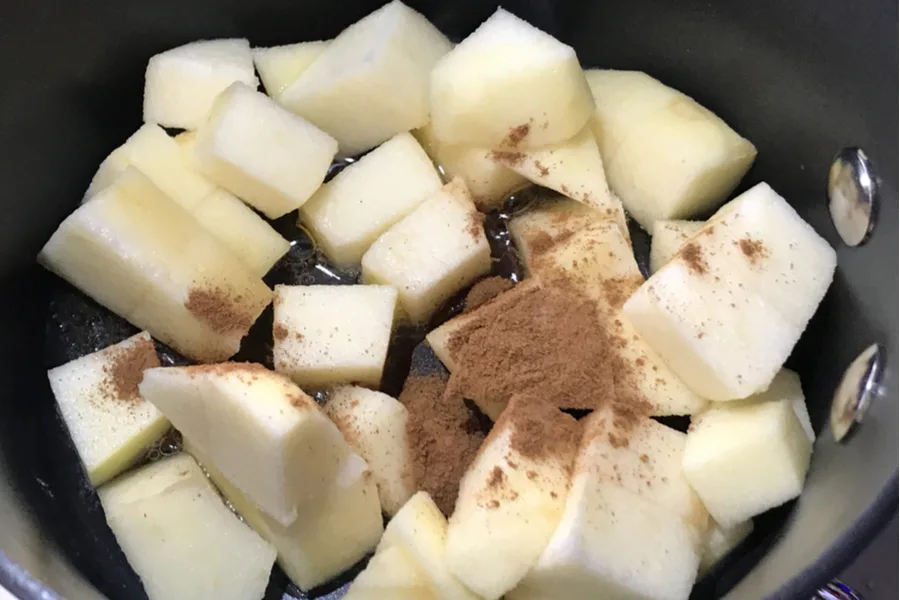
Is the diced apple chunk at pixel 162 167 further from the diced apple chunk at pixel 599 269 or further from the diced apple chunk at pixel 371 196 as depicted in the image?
the diced apple chunk at pixel 599 269

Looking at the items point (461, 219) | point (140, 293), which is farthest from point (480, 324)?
point (140, 293)

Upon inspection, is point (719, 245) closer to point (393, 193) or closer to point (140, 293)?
point (393, 193)

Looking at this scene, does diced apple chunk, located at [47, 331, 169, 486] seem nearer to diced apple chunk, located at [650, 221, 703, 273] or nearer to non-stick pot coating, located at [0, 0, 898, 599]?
non-stick pot coating, located at [0, 0, 898, 599]

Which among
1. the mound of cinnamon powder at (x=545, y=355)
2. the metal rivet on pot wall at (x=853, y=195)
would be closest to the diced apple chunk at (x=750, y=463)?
the mound of cinnamon powder at (x=545, y=355)

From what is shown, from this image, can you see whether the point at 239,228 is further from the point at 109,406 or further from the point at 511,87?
the point at 511,87

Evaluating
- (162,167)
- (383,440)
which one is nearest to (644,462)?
(383,440)
